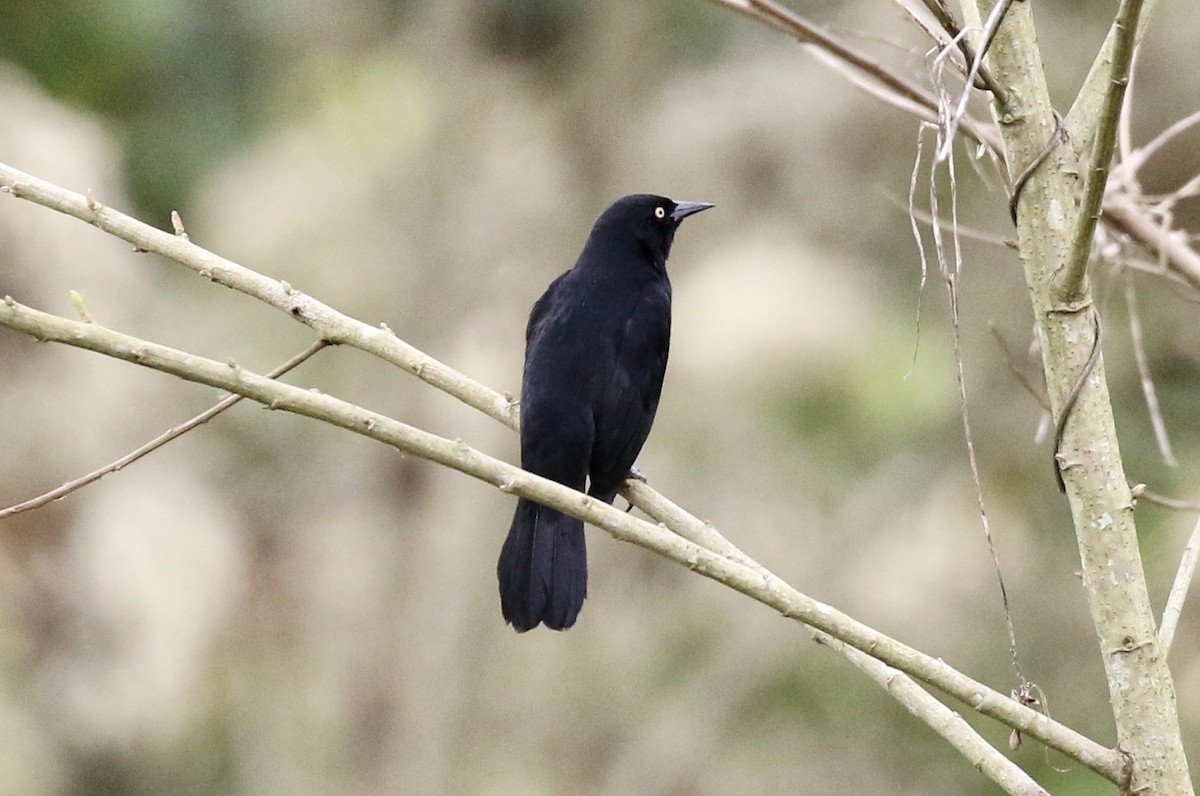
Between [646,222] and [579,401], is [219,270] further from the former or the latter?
[646,222]

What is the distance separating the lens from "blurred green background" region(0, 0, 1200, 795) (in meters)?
7.84

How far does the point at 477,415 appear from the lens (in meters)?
7.66

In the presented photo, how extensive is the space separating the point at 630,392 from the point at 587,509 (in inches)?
75.0

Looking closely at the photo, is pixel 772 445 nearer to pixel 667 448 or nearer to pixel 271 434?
pixel 667 448

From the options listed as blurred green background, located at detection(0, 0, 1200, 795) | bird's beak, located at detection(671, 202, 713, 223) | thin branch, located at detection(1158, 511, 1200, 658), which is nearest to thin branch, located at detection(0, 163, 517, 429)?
thin branch, located at detection(1158, 511, 1200, 658)

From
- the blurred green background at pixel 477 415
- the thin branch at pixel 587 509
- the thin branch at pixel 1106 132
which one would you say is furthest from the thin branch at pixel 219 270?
the blurred green background at pixel 477 415

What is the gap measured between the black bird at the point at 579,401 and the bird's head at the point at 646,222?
0.11ft

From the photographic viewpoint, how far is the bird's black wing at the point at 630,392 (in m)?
4.05

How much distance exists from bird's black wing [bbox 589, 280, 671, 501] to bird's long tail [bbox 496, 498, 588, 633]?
250 millimetres

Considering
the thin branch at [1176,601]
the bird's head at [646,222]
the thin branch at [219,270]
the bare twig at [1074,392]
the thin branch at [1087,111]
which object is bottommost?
the thin branch at [1176,601]

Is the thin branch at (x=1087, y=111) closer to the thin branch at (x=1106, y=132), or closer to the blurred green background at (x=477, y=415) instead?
Answer: the thin branch at (x=1106, y=132)

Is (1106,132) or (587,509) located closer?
(1106,132)

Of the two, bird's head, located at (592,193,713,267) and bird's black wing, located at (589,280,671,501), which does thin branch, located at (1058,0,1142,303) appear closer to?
bird's black wing, located at (589,280,671,501)

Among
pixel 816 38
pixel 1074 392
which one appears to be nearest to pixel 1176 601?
pixel 1074 392
